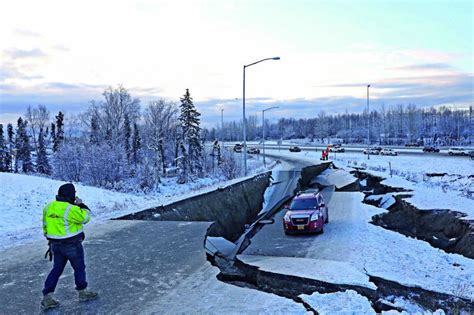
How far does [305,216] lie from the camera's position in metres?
20.0

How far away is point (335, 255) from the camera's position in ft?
51.3

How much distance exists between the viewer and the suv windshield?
20.9m

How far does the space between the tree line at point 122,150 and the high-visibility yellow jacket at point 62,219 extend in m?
40.7

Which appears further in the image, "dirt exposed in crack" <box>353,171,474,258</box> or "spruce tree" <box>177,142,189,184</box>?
"spruce tree" <box>177,142,189,184</box>

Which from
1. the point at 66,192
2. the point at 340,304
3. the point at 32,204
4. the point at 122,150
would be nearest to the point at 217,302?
the point at 340,304

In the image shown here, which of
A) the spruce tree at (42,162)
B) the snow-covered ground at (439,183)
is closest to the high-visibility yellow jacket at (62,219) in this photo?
the snow-covered ground at (439,183)

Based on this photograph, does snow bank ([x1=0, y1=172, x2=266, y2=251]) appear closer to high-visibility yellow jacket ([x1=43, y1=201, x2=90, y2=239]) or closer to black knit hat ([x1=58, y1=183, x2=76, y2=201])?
high-visibility yellow jacket ([x1=43, y1=201, x2=90, y2=239])

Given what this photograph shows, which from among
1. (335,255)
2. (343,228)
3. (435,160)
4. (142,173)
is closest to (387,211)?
(343,228)

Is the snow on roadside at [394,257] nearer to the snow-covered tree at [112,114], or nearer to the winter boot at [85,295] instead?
the winter boot at [85,295]

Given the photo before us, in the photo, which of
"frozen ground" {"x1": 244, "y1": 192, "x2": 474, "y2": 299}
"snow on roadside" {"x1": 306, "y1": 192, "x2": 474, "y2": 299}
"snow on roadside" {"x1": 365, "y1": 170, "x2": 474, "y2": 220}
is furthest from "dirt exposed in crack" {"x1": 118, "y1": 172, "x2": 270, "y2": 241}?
"snow on roadside" {"x1": 365, "y1": 170, "x2": 474, "y2": 220}

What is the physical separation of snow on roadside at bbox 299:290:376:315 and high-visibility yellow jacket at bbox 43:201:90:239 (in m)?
4.10

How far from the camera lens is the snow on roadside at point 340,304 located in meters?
6.75

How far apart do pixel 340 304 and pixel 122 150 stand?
184 ft

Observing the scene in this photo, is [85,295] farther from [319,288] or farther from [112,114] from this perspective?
[112,114]
